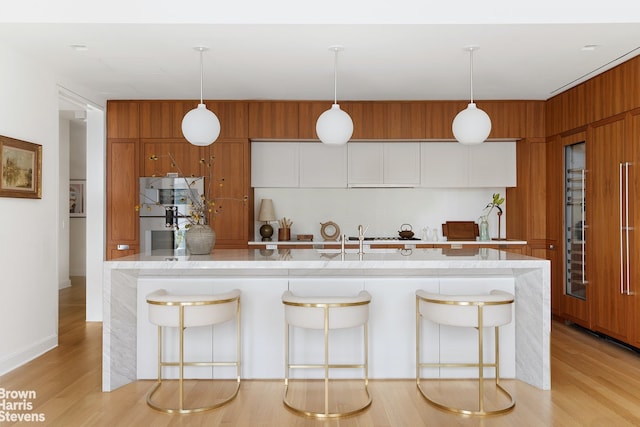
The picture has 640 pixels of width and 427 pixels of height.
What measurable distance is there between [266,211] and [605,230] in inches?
140

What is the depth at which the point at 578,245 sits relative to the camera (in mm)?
5043

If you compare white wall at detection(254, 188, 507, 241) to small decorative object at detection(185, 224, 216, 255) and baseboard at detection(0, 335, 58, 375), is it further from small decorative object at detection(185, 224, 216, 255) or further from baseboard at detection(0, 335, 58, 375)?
baseboard at detection(0, 335, 58, 375)

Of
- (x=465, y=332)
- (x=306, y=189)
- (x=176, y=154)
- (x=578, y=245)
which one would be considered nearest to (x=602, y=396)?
(x=465, y=332)

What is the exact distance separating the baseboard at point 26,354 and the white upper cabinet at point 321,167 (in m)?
3.01

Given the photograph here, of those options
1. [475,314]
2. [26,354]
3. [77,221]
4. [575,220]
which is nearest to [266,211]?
[26,354]

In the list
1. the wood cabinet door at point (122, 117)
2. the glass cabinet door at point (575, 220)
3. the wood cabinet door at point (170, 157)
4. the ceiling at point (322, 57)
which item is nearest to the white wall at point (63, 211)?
the wood cabinet door at point (122, 117)

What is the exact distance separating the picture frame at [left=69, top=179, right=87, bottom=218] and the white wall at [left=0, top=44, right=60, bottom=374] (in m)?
4.40

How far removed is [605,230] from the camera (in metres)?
4.52

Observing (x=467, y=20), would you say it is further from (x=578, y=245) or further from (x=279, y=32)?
(x=578, y=245)

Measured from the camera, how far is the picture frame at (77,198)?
28.2 feet

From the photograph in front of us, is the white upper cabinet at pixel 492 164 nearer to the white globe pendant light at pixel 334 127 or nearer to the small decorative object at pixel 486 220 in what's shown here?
the small decorative object at pixel 486 220

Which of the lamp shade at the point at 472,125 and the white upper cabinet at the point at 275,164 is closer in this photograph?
the lamp shade at the point at 472,125

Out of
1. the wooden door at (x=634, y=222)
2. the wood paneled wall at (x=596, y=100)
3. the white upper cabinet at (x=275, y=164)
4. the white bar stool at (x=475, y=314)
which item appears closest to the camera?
the white bar stool at (x=475, y=314)

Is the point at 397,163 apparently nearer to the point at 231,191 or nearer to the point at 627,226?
the point at 231,191
